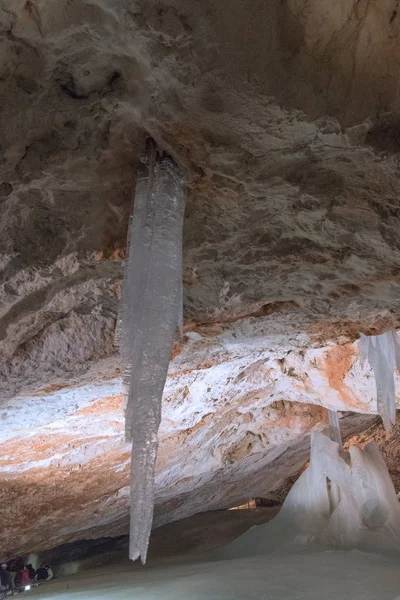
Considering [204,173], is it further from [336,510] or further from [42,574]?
[42,574]

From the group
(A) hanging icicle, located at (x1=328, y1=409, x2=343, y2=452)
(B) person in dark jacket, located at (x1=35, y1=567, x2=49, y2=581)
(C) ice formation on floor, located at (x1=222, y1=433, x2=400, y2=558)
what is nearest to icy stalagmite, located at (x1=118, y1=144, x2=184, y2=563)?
Result: (C) ice formation on floor, located at (x1=222, y1=433, x2=400, y2=558)

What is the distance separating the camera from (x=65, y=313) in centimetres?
267

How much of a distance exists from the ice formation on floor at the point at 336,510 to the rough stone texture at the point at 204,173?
7.68ft

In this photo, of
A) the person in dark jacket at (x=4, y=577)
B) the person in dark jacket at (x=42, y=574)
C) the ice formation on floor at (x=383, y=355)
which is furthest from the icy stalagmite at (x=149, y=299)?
the person in dark jacket at (x=42, y=574)

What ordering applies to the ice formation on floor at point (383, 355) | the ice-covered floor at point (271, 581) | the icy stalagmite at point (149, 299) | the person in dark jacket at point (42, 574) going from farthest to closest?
1. the person in dark jacket at point (42, 574)
2. the ice formation on floor at point (383, 355)
3. the ice-covered floor at point (271, 581)
4. the icy stalagmite at point (149, 299)

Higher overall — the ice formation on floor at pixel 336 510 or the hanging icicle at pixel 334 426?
the hanging icicle at pixel 334 426

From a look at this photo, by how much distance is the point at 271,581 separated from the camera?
3855mm

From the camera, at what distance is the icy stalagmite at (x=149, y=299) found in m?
1.88

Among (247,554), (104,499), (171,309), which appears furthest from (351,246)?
(104,499)

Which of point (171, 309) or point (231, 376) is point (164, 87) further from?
point (231, 376)

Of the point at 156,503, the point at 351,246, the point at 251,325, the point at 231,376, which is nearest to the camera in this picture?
the point at 351,246

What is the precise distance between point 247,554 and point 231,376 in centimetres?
242

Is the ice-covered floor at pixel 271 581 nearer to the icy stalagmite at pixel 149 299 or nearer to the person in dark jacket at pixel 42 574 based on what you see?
the icy stalagmite at pixel 149 299

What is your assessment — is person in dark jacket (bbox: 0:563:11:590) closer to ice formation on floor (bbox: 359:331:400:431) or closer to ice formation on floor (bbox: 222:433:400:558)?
ice formation on floor (bbox: 222:433:400:558)
